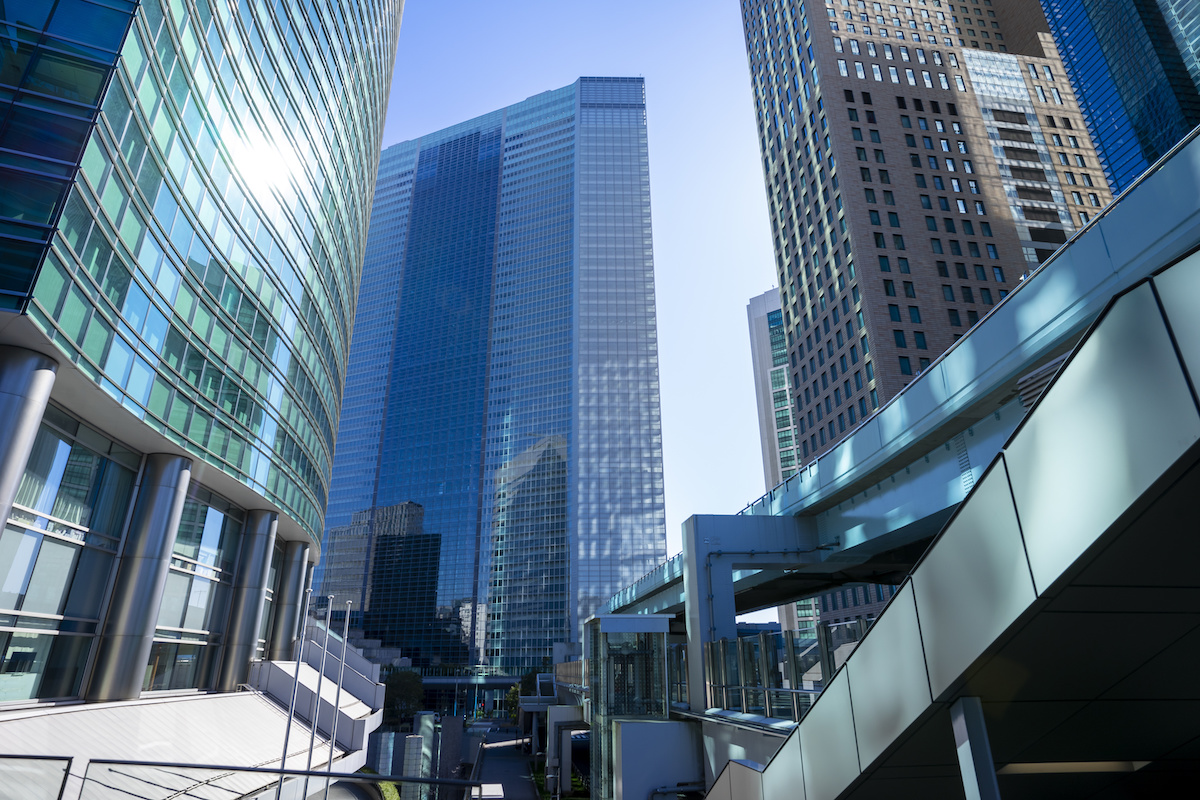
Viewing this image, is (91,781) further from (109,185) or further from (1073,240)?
(1073,240)

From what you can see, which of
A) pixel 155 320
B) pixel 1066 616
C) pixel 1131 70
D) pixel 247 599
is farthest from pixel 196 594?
pixel 1131 70

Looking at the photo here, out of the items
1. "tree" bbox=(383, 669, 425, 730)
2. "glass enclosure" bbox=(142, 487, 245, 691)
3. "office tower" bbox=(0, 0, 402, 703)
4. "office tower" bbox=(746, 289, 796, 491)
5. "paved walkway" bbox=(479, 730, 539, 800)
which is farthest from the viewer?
"office tower" bbox=(746, 289, 796, 491)

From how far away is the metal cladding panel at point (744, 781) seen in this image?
8656 mm

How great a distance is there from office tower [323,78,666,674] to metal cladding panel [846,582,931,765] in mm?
117090

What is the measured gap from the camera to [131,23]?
14352 millimetres

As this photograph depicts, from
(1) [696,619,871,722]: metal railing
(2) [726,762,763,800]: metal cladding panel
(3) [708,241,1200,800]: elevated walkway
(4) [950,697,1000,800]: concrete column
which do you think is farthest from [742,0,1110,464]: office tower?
(4) [950,697,1000,800]: concrete column

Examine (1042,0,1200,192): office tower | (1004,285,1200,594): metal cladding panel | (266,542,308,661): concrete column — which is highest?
(1042,0,1200,192): office tower

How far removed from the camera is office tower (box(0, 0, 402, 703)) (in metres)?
13.2

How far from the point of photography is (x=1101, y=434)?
13.1 ft

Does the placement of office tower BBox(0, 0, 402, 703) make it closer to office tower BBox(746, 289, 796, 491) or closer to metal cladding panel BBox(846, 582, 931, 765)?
metal cladding panel BBox(846, 582, 931, 765)

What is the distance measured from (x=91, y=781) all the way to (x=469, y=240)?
160475mm

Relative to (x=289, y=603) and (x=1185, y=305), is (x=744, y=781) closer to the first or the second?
(x=1185, y=305)

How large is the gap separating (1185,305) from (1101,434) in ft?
2.70

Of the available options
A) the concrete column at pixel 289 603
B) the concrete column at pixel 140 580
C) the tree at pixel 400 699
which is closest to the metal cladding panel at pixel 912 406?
the concrete column at pixel 140 580
